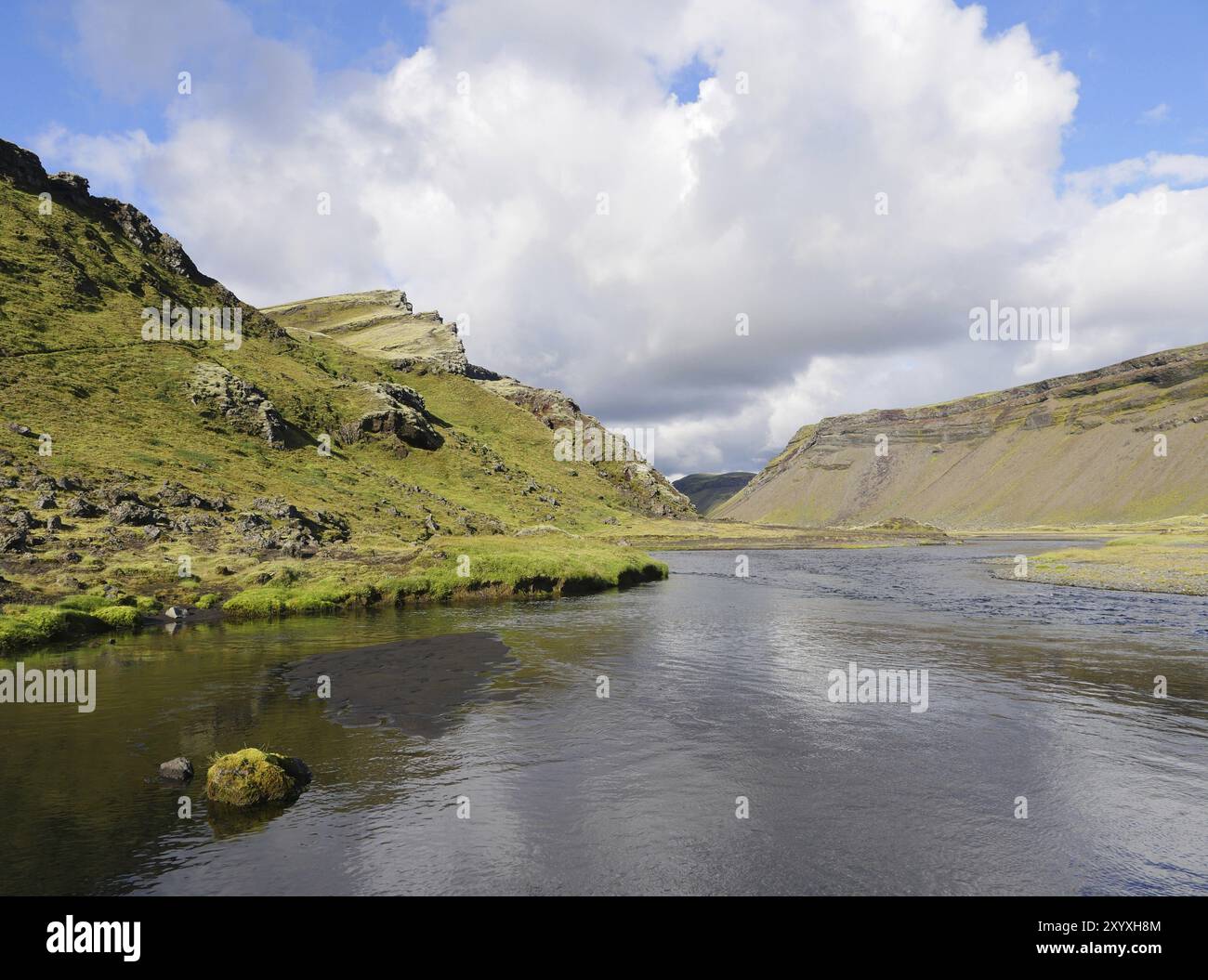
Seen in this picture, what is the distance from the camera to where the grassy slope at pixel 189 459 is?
4797cm

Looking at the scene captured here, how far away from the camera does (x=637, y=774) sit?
16391mm

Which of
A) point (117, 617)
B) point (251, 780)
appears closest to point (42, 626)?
point (117, 617)

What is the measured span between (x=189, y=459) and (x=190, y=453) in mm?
2521

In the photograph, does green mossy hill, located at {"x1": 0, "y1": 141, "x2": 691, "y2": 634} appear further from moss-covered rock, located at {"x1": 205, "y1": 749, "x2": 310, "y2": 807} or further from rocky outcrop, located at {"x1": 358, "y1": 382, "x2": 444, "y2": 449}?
moss-covered rock, located at {"x1": 205, "y1": 749, "x2": 310, "y2": 807}

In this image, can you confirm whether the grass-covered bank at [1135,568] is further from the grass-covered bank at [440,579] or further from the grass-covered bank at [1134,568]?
the grass-covered bank at [440,579]

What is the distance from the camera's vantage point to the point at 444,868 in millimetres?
11648

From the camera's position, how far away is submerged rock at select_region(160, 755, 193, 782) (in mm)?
15438

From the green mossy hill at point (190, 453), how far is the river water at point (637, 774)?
1878cm

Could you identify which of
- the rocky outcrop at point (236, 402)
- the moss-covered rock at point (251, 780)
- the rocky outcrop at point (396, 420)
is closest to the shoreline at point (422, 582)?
the moss-covered rock at point (251, 780)

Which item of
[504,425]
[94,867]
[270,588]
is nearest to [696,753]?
[94,867]

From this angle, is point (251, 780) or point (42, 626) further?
point (42, 626)

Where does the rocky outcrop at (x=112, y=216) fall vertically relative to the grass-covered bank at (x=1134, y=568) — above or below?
above

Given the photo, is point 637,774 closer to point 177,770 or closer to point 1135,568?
point 177,770
